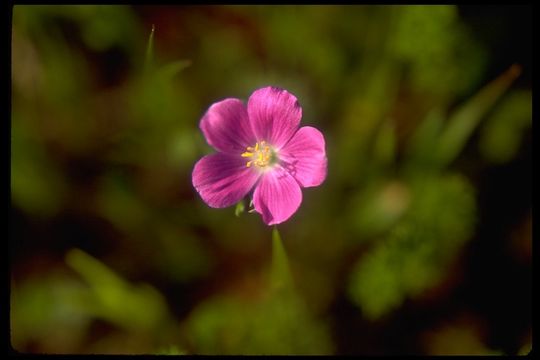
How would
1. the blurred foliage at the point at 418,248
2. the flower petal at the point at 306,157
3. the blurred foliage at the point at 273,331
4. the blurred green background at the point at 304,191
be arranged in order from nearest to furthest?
the flower petal at the point at 306,157, the blurred foliage at the point at 273,331, the blurred foliage at the point at 418,248, the blurred green background at the point at 304,191

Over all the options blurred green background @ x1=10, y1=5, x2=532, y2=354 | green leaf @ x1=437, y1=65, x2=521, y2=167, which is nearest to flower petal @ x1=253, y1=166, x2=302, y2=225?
blurred green background @ x1=10, y1=5, x2=532, y2=354

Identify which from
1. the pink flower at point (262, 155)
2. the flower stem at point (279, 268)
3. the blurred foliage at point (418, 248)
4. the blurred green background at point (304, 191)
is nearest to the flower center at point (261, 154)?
the pink flower at point (262, 155)

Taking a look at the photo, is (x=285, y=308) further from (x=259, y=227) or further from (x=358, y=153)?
(x=358, y=153)

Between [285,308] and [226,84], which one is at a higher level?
[226,84]

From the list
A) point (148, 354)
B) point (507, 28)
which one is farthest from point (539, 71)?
point (148, 354)

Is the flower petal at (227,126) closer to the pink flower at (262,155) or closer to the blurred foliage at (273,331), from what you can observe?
the pink flower at (262,155)

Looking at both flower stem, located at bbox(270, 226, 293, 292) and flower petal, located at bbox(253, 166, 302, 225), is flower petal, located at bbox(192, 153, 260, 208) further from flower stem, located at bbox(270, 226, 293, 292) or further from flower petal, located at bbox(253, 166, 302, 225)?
flower stem, located at bbox(270, 226, 293, 292)
